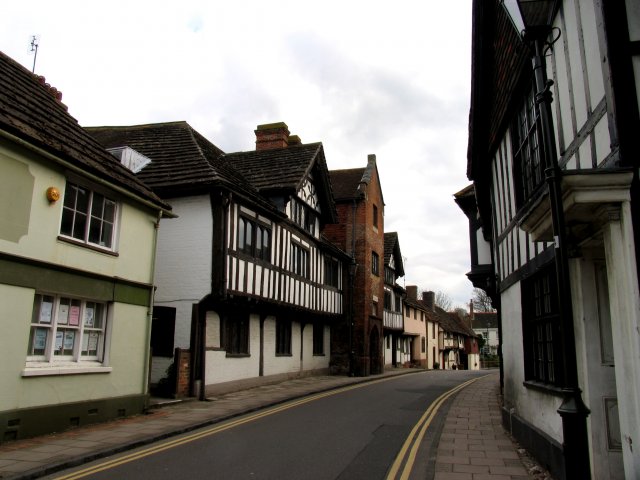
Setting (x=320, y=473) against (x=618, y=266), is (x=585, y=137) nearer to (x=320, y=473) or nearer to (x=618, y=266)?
(x=618, y=266)

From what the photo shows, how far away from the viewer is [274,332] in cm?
2077

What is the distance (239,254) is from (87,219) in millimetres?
6349

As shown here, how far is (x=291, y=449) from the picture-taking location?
8.58 meters

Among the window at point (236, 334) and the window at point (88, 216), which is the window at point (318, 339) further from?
the window at point (88, 216)

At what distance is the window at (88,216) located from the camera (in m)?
10.6

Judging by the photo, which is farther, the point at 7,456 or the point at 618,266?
the point at 7,456

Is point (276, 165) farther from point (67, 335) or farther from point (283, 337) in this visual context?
point (67, 335)

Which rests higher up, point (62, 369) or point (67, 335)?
point (67, 335)

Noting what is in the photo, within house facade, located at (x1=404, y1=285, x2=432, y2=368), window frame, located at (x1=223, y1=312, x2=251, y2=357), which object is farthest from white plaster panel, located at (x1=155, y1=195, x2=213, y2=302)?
house facade, located at (x1=404, y1=285, x2=432, y2=368)

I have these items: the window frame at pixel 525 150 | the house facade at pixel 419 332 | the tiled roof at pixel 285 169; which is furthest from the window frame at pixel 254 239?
the house facade at pixel 419 332

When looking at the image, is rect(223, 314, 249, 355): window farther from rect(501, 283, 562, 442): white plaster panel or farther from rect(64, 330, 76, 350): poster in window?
rect(501, 283, 562, 442): white plaster panel

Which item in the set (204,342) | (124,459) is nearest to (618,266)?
(124,459)

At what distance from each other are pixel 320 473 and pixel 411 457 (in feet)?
5.97

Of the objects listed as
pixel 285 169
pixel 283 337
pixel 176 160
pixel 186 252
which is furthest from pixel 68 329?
pixel 285 169
